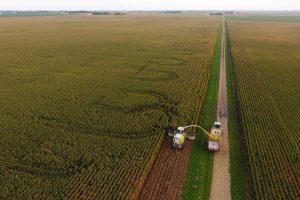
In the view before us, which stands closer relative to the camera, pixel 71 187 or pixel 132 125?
pixel 71 187

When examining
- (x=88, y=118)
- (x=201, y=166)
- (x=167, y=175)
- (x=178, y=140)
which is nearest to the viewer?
(x=167, y=175)

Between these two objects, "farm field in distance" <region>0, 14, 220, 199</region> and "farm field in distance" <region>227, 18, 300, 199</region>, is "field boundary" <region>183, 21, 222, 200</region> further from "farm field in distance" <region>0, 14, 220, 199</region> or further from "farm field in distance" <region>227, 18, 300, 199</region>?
"farm field in distance" <region>227, 18, 300, 199</region>

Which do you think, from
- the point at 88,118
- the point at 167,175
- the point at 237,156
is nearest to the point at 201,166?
the point at 167,175

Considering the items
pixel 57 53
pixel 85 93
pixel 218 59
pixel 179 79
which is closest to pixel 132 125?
pixel 85 93

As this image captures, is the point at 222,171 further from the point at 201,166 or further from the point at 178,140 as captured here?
the point at 178,140

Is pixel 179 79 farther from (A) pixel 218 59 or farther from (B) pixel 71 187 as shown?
(B) pixel 71 187

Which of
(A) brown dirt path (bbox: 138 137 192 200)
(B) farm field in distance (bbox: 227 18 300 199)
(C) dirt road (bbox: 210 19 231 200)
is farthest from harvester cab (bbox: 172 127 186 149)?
(B) farm field in distance (bbox: 227 18 300 199)

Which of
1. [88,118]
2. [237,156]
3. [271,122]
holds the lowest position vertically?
[237,156]
